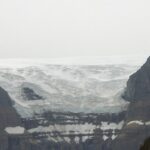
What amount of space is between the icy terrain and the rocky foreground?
4.48 feet

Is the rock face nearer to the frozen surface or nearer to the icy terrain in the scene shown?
the icy terrain

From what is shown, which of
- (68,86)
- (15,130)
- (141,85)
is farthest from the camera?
(68,86)

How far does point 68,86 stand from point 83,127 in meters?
11.4

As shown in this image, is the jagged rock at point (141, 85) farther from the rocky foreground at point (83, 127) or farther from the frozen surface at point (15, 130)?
the frozen surface at point (15, 130)

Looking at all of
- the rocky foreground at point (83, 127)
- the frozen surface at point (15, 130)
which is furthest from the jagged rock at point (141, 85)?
the frozen surface at point (15, 130)

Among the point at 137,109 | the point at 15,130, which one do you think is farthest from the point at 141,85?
the point at 15,130

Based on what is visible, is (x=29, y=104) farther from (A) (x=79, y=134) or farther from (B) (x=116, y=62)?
(B) (x=116, y=62)

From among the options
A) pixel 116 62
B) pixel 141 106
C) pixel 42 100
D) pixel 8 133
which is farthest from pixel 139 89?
pixel 8 133

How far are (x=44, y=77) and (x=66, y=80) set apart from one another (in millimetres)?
5027

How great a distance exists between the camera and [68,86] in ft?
409

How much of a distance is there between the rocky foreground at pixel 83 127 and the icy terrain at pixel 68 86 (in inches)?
53.8

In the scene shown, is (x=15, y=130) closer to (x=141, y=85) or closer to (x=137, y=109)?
(x=137, y=109)

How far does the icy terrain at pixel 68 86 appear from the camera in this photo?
4744 inches

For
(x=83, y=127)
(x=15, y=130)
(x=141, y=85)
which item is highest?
(x=141, y=85)
